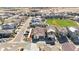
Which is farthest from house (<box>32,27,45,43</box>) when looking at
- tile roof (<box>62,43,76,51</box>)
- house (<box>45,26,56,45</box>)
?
tile roof (<box>62,43,76,51</box>)

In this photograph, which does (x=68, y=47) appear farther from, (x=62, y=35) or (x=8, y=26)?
(x=8, y=26)

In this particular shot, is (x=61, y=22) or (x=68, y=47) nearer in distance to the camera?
(x=68, y=47)

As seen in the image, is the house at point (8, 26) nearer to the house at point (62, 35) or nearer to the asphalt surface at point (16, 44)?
the asphalt surface at point (16, 44)

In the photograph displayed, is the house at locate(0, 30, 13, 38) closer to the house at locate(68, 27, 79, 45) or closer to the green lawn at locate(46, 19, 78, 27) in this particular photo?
the green lawn at locate(46, 19, 78, 27)

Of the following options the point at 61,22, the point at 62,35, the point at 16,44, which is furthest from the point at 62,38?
the point at 16,44

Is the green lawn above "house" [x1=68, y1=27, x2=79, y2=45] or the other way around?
above
